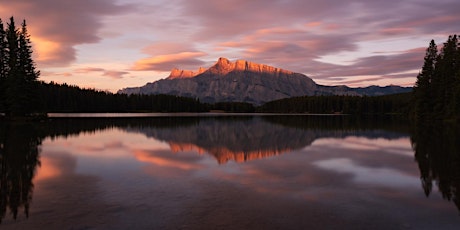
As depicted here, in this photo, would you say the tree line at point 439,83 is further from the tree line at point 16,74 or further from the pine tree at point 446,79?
the tree line at point 16,74

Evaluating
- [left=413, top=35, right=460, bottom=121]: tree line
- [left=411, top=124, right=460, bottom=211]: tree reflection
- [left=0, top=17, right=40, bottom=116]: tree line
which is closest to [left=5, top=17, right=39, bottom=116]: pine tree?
[left=0, top=17, right=40, bottom=116]: tree line

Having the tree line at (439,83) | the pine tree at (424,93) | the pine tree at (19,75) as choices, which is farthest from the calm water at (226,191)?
the pine tree at (424,93)

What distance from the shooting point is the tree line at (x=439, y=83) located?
279 ft

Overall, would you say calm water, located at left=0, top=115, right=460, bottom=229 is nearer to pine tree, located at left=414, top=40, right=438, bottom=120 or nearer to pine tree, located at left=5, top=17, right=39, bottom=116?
pine tree, located at left=5, top=17, right=39, bottom=116

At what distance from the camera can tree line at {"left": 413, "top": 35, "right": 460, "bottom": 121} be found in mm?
84887

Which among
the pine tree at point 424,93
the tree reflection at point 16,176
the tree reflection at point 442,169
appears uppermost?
the pine tree at point 424,93

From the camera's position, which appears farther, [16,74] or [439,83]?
[439,83]

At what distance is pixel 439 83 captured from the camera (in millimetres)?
92062

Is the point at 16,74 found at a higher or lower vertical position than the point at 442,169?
higher

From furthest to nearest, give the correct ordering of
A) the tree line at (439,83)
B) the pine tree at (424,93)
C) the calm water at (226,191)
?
1. the pine tree at (424,93)
2. the tree line at (439,83)
3. the calm water at (226,191)

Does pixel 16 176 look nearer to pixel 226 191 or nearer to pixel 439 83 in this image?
pixel 226 191

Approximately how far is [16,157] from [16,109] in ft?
167

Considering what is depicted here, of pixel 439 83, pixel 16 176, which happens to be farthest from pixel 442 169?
pixel 439 83

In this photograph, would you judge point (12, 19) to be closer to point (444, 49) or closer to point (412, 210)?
point (412, 210)
